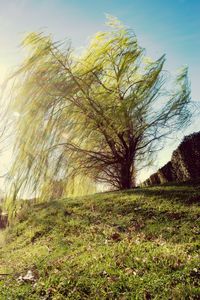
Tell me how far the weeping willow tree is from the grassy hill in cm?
344

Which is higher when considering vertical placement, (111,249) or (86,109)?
(86,109)

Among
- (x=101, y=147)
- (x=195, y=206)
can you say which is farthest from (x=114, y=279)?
(x=101, y=147)

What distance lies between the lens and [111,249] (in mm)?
7805

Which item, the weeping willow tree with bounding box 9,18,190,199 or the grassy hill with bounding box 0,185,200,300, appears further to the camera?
the weeping willow tree with bounding box 9,18,190,199

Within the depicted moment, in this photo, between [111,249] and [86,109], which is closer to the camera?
[111,249]

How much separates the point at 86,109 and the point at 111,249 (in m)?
9.64

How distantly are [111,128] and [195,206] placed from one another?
7.42 metres

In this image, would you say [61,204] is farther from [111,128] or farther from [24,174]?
[111,128]

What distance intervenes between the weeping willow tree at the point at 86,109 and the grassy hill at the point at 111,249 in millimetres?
3440

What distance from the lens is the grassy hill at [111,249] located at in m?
5.84

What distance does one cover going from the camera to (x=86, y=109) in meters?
16.6

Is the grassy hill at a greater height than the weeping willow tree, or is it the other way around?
the weeping willow tree

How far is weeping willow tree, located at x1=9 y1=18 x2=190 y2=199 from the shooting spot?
15.9 metres

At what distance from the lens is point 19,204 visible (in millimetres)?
A: 16656
